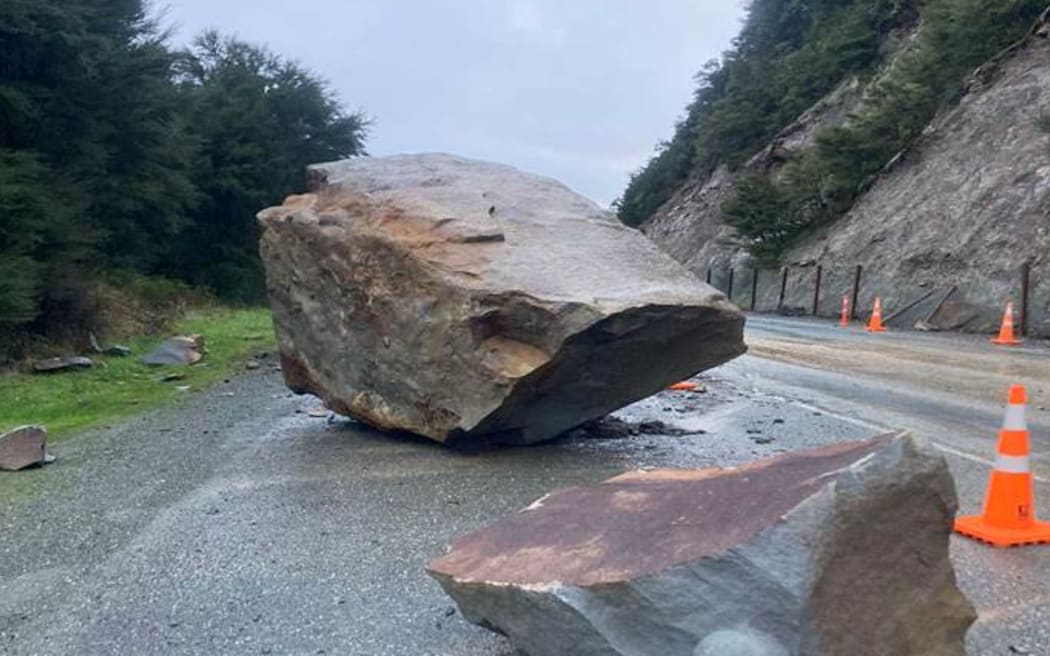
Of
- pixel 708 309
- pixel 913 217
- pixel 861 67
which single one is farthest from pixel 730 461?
pixel 861 67

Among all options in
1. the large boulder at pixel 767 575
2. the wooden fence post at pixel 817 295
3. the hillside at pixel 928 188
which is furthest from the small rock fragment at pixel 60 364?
the wooden fence post at pixel 817 295

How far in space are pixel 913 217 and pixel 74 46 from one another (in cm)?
1852

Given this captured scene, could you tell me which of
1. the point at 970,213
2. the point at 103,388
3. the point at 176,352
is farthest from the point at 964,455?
the point at 970,213

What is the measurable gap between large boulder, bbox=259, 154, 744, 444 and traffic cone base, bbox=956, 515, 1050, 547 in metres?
2.36

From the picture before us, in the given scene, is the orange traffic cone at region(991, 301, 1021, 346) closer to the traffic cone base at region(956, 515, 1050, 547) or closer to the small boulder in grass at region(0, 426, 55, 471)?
the traffic cone base at region(956, 515, 1050, 547)

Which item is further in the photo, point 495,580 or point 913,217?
point 913,217

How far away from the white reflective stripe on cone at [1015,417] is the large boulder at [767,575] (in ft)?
5.83

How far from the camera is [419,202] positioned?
800cm

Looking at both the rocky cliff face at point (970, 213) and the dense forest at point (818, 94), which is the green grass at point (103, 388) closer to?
the rocky cliff face at point (970, 213)

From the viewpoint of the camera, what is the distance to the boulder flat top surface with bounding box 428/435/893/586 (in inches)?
127

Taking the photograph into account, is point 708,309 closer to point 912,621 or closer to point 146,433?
point 912,621

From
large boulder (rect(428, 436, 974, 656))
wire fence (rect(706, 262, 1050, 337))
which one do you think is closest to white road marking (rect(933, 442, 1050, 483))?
large boulder (rect(428, 436, 974, 656))

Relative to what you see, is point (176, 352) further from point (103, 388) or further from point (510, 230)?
point (510, 230)

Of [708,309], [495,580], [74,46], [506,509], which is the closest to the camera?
[495,580]
